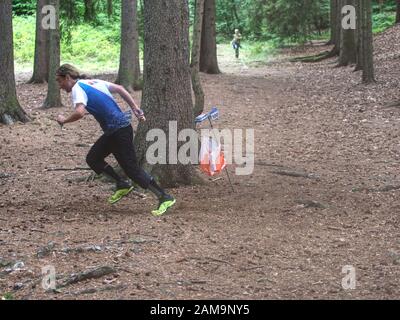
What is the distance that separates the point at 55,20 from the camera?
1499 centimetres

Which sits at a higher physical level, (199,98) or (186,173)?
(199,98)

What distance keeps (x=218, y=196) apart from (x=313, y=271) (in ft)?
9.24

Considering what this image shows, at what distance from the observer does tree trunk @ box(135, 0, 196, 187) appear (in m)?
8.45

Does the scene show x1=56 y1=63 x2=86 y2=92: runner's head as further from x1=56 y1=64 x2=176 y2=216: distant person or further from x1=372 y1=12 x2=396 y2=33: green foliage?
x1=372 y1=12 x2=396 y2=33: green foliage

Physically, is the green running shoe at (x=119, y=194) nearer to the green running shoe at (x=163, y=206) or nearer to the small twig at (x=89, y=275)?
the green running shoe at (x=163, y=206)

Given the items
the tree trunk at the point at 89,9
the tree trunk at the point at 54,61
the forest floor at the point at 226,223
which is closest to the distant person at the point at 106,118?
the forest floor at the point at 226,223

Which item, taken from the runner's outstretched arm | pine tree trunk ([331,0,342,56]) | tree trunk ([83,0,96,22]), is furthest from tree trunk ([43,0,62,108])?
pine tree trunk ([331,0,342,56])

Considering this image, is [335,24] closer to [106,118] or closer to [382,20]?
[382,20]

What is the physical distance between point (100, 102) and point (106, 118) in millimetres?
203

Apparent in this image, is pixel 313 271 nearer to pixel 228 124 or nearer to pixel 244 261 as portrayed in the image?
pixel 244 261

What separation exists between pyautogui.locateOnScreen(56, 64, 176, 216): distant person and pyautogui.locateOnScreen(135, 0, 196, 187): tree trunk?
1.07 m
